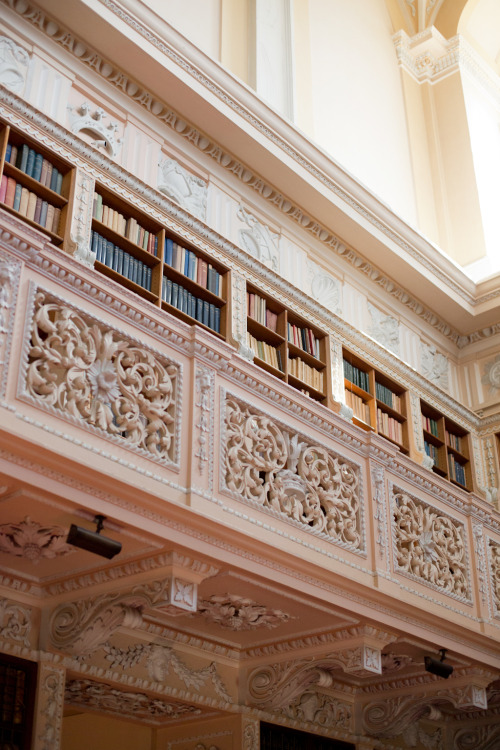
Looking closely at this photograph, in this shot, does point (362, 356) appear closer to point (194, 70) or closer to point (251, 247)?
point (251, 247)

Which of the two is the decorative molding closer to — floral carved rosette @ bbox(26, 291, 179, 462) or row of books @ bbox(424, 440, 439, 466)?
floral carved rosette @ bbox(26, 291, 179, 462)

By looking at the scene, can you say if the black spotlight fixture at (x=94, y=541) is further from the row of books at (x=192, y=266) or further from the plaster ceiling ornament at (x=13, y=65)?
the plaster ceiling ornament at (x=13, y=65)

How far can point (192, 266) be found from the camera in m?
7.40

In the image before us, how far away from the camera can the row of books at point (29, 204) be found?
20.4 ft

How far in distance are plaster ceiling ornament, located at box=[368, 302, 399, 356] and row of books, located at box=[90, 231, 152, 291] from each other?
116 inches

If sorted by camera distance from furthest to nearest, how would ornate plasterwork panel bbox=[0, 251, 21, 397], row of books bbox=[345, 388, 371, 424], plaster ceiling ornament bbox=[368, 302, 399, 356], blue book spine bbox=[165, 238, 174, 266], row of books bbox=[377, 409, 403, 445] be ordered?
plaster ceiling ornament bbox=[368, 302, 399, 356], row of books bbox=[377, 409, 403, 445], row of books bbox=[345, 388, 371, 424], blue book spine bbox=[165, 238, 174, 266], ornate plasterwork panel bbox=[0, 251, 21, 397]

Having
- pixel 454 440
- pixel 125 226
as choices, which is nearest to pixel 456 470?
pixel 454 440

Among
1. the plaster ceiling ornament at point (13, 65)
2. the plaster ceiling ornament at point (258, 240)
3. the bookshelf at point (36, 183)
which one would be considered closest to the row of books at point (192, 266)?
the plaster ceiling ornament at point (258, 240)

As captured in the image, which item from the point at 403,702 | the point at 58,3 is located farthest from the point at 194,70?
the point at 403,702

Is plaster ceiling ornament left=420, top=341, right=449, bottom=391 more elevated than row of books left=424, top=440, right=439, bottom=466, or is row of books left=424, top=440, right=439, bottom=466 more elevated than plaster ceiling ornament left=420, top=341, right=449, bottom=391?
plaster ceiling ornament left=420, top=341, right=449, bottom=391

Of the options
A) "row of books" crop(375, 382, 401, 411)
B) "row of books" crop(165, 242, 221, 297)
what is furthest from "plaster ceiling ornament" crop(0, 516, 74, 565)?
"row of books" crop(375, 382, 401, 411)

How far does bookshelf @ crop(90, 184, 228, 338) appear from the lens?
680 cm

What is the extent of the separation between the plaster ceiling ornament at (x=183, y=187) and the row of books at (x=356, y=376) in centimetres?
187

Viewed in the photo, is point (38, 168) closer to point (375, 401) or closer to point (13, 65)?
point (13, 65)
